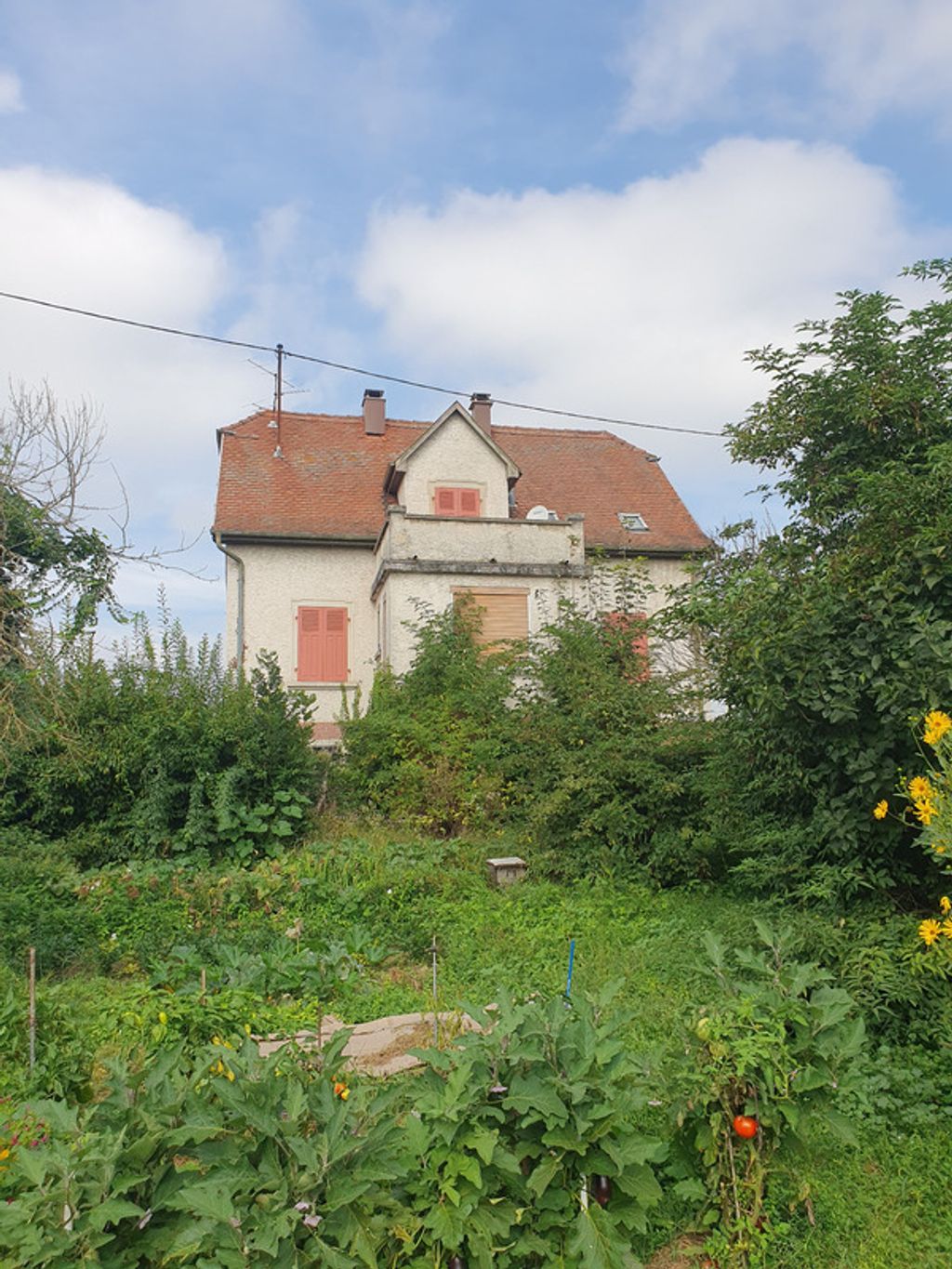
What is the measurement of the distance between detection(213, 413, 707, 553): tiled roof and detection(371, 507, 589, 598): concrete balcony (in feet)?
6.61

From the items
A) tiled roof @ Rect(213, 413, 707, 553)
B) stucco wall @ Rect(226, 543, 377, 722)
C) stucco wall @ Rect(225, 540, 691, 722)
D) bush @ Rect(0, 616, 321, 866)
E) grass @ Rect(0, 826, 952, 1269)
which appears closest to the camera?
grass @ Rect(0, 826, 952, 1269)

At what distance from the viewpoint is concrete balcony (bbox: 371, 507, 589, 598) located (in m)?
15.8

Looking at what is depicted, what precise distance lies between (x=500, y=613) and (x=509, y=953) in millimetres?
9200

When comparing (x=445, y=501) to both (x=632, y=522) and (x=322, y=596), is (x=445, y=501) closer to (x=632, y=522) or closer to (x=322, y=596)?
(x=322, y=596)

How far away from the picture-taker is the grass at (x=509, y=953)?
352 centimetres

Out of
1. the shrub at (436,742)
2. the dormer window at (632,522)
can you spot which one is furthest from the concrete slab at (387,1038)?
the dormer window at (632,522)

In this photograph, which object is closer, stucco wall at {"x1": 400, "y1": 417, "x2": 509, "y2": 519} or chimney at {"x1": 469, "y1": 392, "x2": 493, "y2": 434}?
stucco wall at {"x1": 400, "y1": 417, "x2": 509, "y2": 519}

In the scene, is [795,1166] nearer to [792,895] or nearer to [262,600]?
[792,895]

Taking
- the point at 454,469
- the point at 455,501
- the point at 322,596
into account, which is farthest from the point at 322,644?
the point at 454,469

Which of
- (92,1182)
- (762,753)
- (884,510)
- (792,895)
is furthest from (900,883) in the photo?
(92,1182)

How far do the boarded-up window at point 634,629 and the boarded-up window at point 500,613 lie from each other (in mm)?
3533

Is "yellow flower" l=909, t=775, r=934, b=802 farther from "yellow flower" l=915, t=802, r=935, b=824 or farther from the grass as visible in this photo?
the grass

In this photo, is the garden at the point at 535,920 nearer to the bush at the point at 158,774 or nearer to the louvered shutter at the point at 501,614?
the bush at the point at 158,774

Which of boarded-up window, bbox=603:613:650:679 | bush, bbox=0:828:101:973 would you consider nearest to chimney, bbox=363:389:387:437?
boarded-up window, bbox=603:613:650:679
